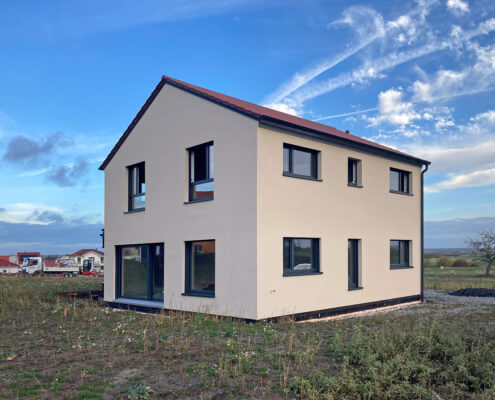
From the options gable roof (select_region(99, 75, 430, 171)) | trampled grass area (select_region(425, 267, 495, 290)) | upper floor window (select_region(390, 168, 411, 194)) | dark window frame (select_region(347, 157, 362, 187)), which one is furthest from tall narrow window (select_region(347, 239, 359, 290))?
trampled grass area (select_region(425, 267, 495, 290))

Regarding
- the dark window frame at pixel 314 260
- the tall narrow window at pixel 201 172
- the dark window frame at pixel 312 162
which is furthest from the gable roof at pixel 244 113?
the dark window frame at pixel 314 260

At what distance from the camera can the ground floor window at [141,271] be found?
44.8 feet

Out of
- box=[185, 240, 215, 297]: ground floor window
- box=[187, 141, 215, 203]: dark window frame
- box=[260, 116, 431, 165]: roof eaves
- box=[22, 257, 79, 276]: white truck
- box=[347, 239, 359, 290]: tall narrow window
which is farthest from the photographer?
box=[22, 257, 79, 276]: white truck

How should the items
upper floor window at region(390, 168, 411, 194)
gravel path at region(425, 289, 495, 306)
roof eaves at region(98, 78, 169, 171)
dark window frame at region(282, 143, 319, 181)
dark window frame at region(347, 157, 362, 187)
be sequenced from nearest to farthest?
dark window frame at region(282, 143, 319, 181) → dark window frame at region(347, 157, 362, 187) → roof eaves at region(98, 78, 169, 171) → upper floor window at region(390, 168, 411, 194) → gravel path at region(425, 289, 495, 306)

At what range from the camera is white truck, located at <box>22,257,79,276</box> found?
41.5 m

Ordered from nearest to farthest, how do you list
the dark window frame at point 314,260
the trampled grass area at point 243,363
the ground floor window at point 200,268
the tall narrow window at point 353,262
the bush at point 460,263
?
the trampled grass area at point 243,363
the dark window frame at point 314,260
the ground floor window at point 200,268
the tall narrow window at point 353,262
the bush at point 460,263

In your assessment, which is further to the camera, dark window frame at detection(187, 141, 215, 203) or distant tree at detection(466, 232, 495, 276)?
distant tree at detection(466, 232, 495, 276)

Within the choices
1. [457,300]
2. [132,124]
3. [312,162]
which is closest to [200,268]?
[312,162]

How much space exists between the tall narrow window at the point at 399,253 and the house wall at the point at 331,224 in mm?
231

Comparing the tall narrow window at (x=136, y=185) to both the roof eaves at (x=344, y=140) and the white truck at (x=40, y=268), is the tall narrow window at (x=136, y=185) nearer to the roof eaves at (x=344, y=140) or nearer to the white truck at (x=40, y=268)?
the roof eaves at (x=344, y=140)

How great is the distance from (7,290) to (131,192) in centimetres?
684

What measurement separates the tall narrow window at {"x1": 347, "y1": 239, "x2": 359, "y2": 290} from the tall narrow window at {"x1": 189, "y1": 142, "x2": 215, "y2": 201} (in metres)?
4.53

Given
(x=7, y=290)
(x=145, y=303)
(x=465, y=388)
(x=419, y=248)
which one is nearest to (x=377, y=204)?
(x=419, y=248)

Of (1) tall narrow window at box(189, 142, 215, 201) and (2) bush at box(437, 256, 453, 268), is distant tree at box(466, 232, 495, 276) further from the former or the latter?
(1) tall narrow window at box(189, 142, 215, 201)
